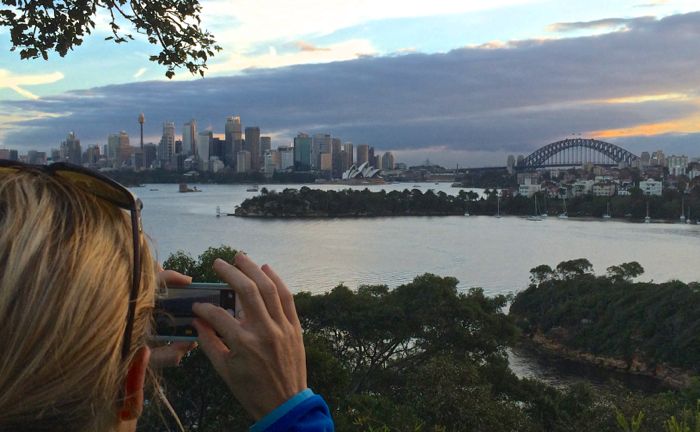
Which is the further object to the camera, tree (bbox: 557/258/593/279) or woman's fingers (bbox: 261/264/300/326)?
tree (bbox: 557/258/593/279)

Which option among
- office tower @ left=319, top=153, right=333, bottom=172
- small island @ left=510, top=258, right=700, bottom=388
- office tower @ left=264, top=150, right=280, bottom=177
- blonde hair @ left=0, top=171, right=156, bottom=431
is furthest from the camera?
office tower @ left=319, top=153, right=333, bottom=172

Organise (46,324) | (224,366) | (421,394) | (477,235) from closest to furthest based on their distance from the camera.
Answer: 1. (46,324)
2. (224,366)
3. (421,394)
4. (477,235)

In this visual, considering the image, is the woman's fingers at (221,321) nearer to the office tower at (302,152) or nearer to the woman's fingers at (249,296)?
the woman's fingers at (249,296)

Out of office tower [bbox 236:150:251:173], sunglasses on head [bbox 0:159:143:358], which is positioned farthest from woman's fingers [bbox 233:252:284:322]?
office tower [bbox 236:150:251:173]

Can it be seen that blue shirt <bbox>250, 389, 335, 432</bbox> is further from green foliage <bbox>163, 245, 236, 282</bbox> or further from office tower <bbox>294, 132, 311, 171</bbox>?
office tower <bbox>294, 132, 311, 171</bbox>

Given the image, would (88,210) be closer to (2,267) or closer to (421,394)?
(2,267)

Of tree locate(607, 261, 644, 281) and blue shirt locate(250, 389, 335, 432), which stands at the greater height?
blue shirt locate(250, 389, 335, 432)

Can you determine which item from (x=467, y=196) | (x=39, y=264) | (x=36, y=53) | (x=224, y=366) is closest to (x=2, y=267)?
(x=39, y=264)
